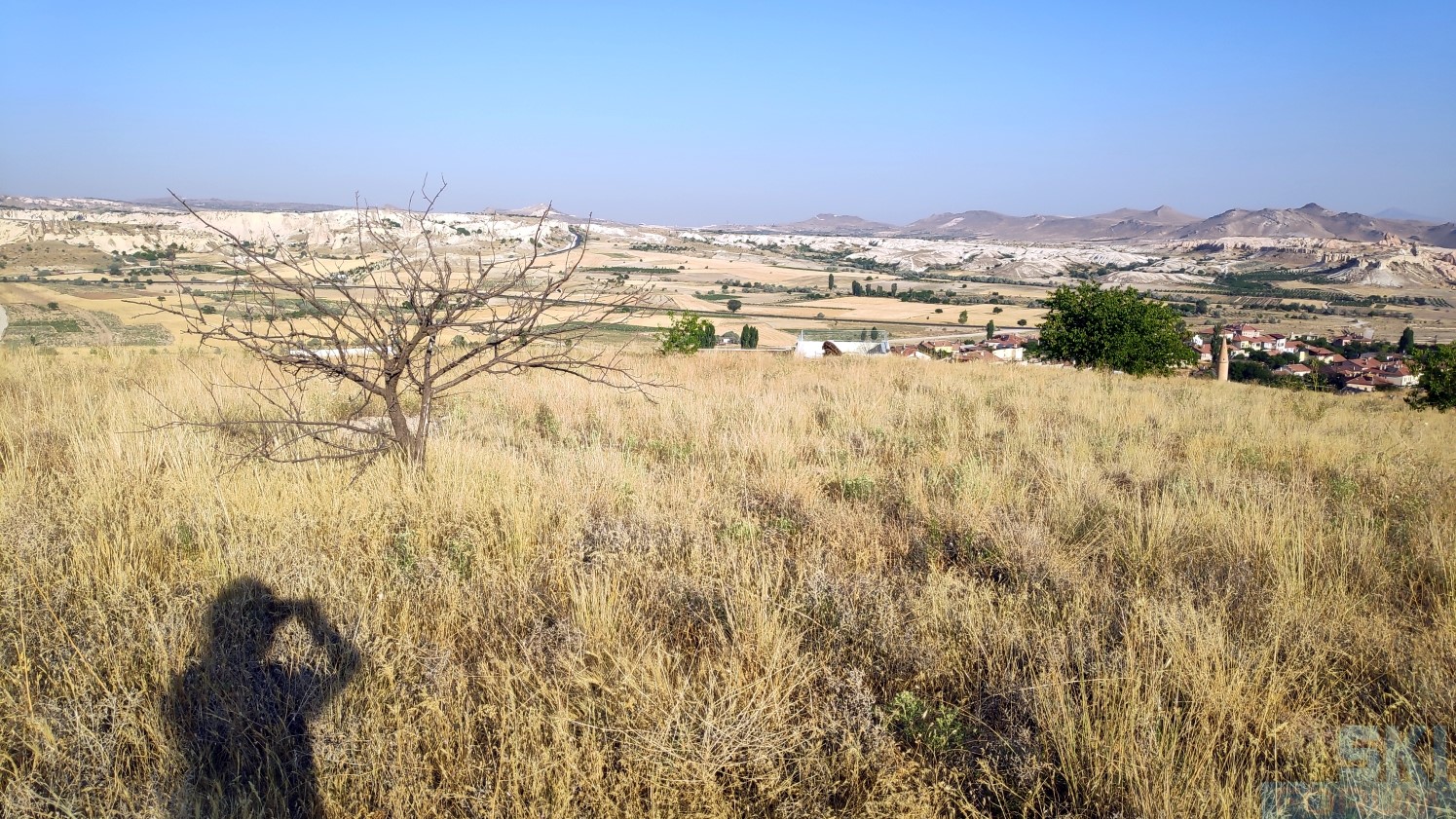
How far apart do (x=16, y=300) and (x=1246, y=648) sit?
27891 mm

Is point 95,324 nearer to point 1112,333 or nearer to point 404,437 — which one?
point 404,437

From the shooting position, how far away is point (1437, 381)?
19906 mm

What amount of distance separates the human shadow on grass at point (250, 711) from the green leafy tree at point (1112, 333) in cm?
2737

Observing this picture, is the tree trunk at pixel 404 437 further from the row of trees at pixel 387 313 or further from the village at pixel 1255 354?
the village at pixel 1255 354

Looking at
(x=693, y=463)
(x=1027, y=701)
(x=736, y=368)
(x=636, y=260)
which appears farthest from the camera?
(x=636, y=260)

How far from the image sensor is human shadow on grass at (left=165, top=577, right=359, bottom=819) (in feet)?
6.50

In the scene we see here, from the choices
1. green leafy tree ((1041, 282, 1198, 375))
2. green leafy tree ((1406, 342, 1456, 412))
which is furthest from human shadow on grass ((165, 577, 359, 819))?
green leafy tree ((1041, 282, 1198, 375))

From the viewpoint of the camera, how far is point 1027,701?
233 cm

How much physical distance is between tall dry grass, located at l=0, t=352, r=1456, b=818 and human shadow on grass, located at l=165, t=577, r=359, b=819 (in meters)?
0.07

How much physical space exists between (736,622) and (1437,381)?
26133 millimetres

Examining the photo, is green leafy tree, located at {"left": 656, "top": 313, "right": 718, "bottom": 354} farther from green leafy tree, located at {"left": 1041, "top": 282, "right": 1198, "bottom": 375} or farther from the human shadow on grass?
green leafy tree, located at {"left": 1041, "top": 282, "right": 1198, "bottom": 375}

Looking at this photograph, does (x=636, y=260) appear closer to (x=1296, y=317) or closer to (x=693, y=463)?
(x=1296, y=317)

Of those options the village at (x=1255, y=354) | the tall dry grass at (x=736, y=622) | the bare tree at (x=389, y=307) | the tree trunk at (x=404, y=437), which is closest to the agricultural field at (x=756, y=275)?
the bare tree at (x=389, y=307)

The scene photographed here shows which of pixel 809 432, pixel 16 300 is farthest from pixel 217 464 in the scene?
pixel 16 300
